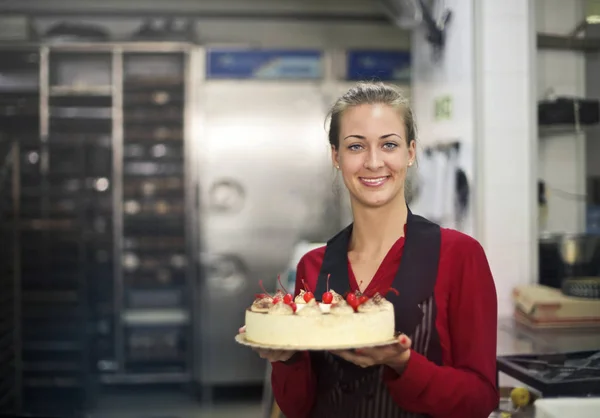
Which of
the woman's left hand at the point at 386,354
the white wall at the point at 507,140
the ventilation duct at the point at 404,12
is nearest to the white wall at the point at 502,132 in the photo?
the white wall at the point at 507,140

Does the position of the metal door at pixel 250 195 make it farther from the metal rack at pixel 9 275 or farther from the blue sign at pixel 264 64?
the metal rack at pixel 9 275

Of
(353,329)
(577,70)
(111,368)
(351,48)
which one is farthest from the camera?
(111,368)

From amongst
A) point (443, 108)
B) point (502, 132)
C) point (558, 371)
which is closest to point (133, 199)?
point (443, 108)

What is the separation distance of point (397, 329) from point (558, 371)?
93 cm

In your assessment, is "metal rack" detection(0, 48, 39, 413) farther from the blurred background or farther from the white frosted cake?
the white frosted cake

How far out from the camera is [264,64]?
4.41 metres

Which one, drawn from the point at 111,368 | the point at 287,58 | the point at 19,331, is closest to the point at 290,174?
the point at 287,58

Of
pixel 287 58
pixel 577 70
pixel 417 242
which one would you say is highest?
pixel 287 58

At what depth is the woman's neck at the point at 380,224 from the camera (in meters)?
1.38

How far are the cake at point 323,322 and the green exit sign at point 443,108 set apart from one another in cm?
179

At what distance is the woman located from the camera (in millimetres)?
1230

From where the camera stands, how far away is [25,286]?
452 centimetres

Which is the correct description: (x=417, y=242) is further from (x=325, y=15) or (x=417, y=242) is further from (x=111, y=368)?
(x=111, y=368)

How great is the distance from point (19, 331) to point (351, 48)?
284cm
